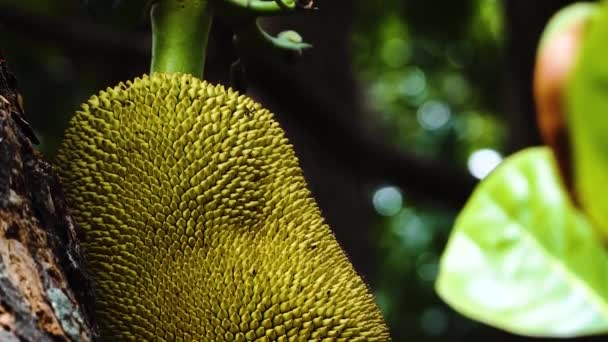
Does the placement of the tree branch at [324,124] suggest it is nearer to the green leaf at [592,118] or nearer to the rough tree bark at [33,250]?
the rough tree bark at [33,250]

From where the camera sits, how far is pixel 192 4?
82cm

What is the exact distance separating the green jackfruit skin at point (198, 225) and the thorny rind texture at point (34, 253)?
0.25ft

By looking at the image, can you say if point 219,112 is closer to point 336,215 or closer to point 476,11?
point 336,215

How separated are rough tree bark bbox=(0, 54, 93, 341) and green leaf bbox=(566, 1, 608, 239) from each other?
35 cm

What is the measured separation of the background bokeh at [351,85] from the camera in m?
1.84

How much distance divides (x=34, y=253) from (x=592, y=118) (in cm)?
41

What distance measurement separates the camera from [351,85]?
2.29m

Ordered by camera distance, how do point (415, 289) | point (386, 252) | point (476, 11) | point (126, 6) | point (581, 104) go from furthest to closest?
point (386, 252) < point (415, 289) < point (476, 11) < point (126, 6) < point (581, 104)

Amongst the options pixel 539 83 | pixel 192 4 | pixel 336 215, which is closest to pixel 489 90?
pixel 336 215

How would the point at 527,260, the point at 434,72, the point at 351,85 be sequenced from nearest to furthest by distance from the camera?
the point at 527,260, the point at 351,85, the point at 434,72

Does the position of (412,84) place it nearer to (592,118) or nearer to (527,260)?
(527,260)

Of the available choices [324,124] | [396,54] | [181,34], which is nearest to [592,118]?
[181,34]

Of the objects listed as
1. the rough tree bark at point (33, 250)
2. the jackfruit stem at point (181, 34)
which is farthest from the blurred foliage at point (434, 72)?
the rough tree bark at point (33, 250)

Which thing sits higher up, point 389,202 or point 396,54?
point 396,54
